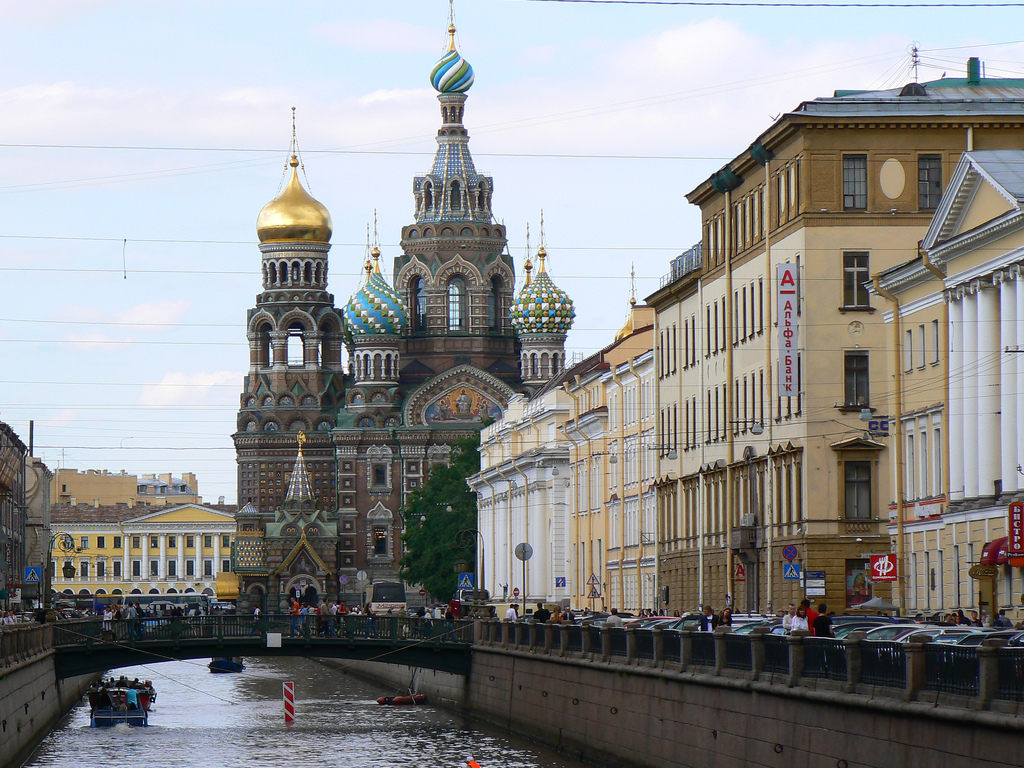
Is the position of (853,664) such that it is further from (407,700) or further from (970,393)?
(407,700)

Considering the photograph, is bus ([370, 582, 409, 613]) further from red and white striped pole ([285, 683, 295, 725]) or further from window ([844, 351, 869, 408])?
window ([844, 351, 869, 408])

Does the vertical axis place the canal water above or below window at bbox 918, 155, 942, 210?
below

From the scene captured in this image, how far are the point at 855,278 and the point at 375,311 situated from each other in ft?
330

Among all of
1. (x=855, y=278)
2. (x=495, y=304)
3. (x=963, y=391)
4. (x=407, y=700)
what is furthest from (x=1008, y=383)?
(x=495, y=304)

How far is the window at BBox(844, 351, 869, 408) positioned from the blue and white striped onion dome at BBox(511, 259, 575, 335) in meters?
97.9

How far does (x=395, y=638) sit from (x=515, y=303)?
9919 cm

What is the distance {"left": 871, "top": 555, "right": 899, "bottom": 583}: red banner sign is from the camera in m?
49.1

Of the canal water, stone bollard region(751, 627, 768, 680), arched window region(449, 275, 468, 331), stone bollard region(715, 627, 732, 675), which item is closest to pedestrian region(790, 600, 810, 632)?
stone bollard region(715, 627, 732, 675)

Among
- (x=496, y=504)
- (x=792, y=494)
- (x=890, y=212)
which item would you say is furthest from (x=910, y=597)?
(x=496, y=504)

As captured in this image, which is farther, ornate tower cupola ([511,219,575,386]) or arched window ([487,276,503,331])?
arched window ([487,276,503,331])

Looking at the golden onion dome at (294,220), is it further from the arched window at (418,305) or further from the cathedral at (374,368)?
the arched window at (418,305)

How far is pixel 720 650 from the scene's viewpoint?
112ft

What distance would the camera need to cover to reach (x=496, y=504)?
369 feet

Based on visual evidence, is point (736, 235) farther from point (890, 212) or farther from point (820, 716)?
point (820, 716)
